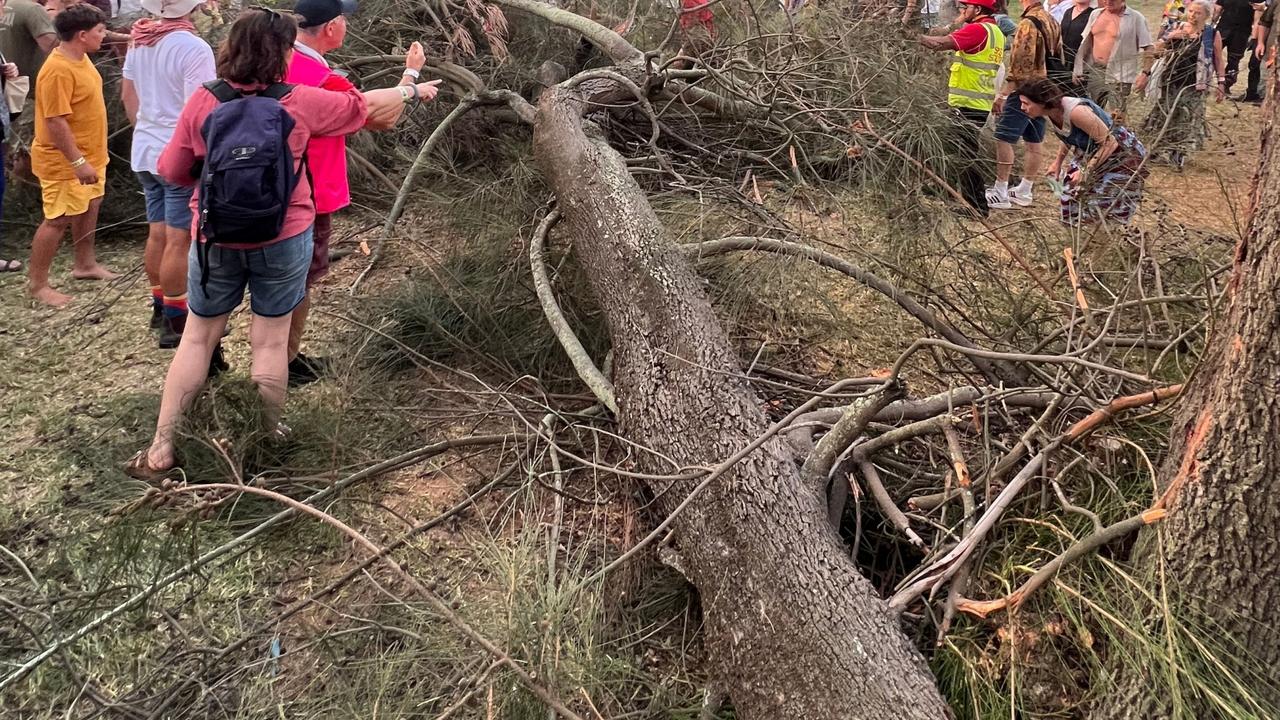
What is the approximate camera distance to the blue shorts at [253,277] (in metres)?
2.72

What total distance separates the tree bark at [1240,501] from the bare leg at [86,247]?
4.46 m

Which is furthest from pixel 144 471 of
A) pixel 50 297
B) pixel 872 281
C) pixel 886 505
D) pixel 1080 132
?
pixel 1080 132

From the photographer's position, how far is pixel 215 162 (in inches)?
98.1

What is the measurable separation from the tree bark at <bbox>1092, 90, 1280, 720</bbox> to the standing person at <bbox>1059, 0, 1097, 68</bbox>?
15.9 feet

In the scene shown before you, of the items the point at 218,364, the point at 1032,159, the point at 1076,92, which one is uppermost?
the point at 1076,92

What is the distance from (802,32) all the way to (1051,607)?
384 centimetres

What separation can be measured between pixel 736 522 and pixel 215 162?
69.4 inches

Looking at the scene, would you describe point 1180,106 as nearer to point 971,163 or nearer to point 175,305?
point 971,163

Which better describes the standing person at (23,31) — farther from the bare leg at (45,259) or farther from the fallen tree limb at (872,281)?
the fallen tree limb at (872,281)

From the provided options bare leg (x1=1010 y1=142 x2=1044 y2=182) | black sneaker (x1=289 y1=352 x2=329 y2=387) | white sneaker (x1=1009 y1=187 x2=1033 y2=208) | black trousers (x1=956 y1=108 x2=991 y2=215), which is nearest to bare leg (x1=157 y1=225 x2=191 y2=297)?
black sneaker (x1=289 y1=352 x2=329 y2=387)

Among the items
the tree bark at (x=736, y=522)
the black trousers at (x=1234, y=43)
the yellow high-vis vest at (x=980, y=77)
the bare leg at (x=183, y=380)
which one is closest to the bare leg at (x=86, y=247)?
the bare leg at (x=183, y=380)

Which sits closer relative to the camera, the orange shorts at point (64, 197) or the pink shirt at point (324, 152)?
the pink shirt at point (324, 152)

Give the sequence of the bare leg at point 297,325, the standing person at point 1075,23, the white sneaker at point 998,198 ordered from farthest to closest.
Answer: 1. the standing person at point 1075,23
2. the white sneaker at point 998,198
3. the bare leg at point 297,325

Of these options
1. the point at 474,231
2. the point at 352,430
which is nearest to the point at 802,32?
the point at 474,231
